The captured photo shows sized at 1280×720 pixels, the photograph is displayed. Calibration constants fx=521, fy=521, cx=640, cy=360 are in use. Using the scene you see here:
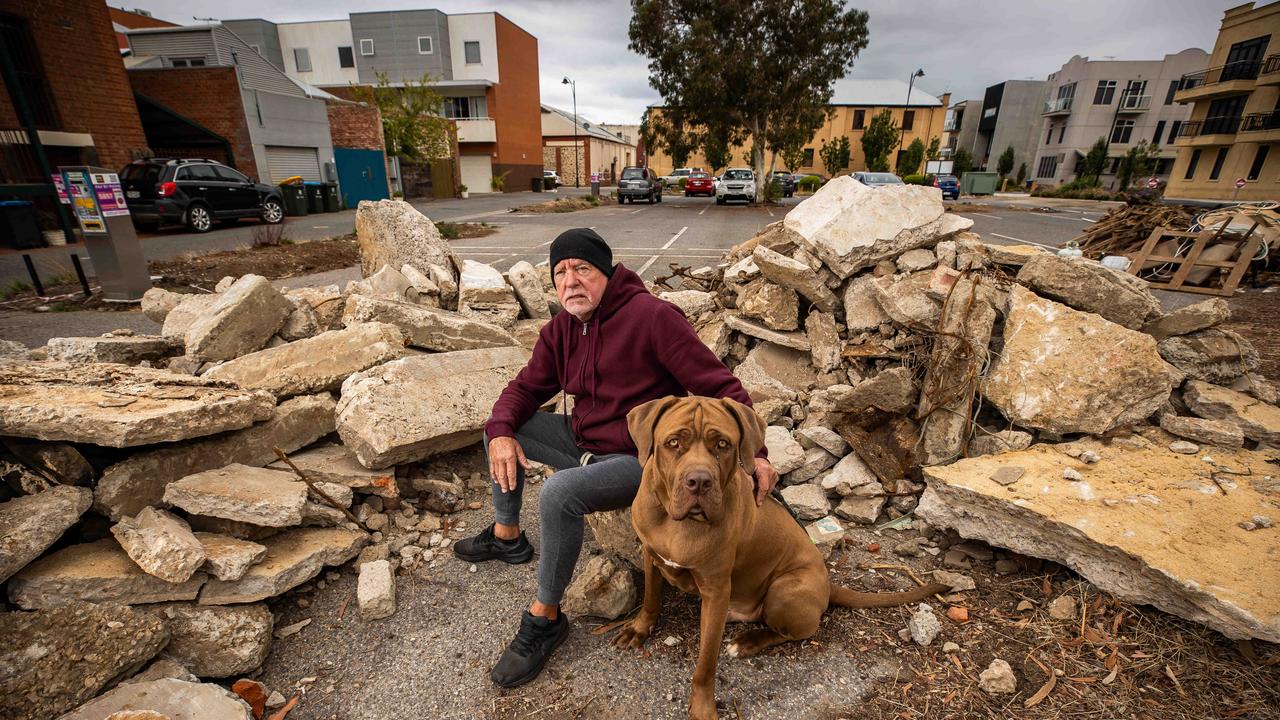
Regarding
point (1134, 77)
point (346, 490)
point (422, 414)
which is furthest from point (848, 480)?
point (1134, 77)

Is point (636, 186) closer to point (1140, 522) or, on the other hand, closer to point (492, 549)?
point (492, 549)

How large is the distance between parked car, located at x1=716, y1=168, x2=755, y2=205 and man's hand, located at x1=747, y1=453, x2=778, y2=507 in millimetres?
25241

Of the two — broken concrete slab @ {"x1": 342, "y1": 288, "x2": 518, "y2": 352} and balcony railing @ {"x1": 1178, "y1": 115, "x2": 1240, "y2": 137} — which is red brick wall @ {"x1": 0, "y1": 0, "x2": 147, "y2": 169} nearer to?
broken concrete slab @ {"x1": 342, "y1": 288, "x2": 518, "y2": 352}

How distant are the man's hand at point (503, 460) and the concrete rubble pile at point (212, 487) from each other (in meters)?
0.72

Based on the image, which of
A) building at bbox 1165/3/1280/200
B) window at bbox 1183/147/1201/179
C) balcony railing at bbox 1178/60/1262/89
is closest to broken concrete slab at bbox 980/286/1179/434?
building at bbox 1165/3/1280/200

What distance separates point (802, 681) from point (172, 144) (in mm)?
24756

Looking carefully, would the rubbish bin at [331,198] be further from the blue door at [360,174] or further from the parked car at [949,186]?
the parked car at [949,186]

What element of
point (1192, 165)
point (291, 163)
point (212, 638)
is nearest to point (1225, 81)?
point (1192, 165)

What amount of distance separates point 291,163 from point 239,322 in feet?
70.6

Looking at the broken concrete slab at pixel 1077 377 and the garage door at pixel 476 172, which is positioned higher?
the garage door at pixel 476 172

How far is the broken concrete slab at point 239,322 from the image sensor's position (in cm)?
367

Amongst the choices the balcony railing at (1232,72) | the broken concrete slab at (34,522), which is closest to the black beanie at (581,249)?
the broken concrete slab at (34,522)

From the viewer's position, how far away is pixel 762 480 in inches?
82.7

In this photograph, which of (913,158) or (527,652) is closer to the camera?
(527,652)
